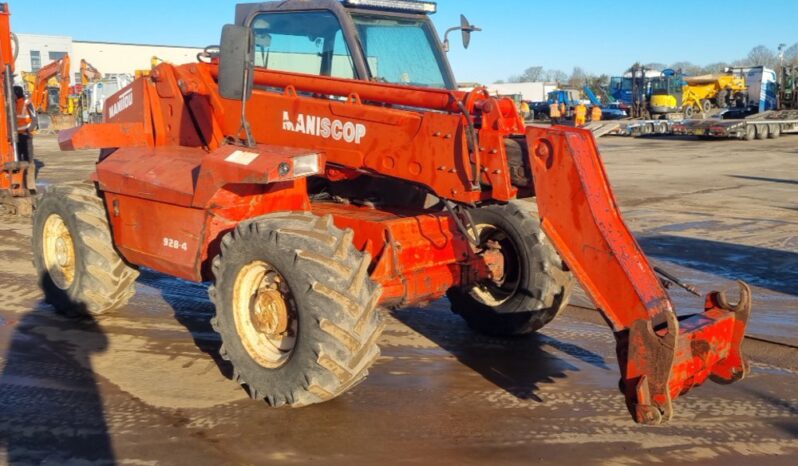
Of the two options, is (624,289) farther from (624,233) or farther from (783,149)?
(783,149)

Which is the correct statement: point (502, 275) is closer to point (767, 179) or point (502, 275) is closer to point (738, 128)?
point (767, 179)

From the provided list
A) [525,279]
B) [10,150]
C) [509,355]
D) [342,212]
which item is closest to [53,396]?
[342,212]

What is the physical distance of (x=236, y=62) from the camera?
4547 mm

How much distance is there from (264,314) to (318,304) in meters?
0.64

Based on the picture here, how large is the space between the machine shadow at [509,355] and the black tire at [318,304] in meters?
1.18

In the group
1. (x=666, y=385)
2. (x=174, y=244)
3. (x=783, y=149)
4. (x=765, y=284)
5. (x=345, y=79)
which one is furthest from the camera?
(x=783, y=149)

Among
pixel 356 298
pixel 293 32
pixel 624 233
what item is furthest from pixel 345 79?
pixel 624 233

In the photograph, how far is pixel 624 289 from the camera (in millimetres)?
3900

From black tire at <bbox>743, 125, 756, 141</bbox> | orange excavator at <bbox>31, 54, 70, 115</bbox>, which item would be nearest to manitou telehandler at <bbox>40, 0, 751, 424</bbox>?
orange excavator at <bbox>31, 54, 70, 115</bbox>

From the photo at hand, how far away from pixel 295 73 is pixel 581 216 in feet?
7.82

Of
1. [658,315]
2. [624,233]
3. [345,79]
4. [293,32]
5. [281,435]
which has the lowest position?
[281,435]

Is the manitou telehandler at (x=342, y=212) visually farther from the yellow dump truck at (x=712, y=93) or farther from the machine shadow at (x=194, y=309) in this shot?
the yellow dump truck at (x=712, y=93)

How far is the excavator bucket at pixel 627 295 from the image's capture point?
3684mm

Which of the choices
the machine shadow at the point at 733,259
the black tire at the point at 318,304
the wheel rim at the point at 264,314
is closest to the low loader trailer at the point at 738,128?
the machine shadow at the point at 733,259
